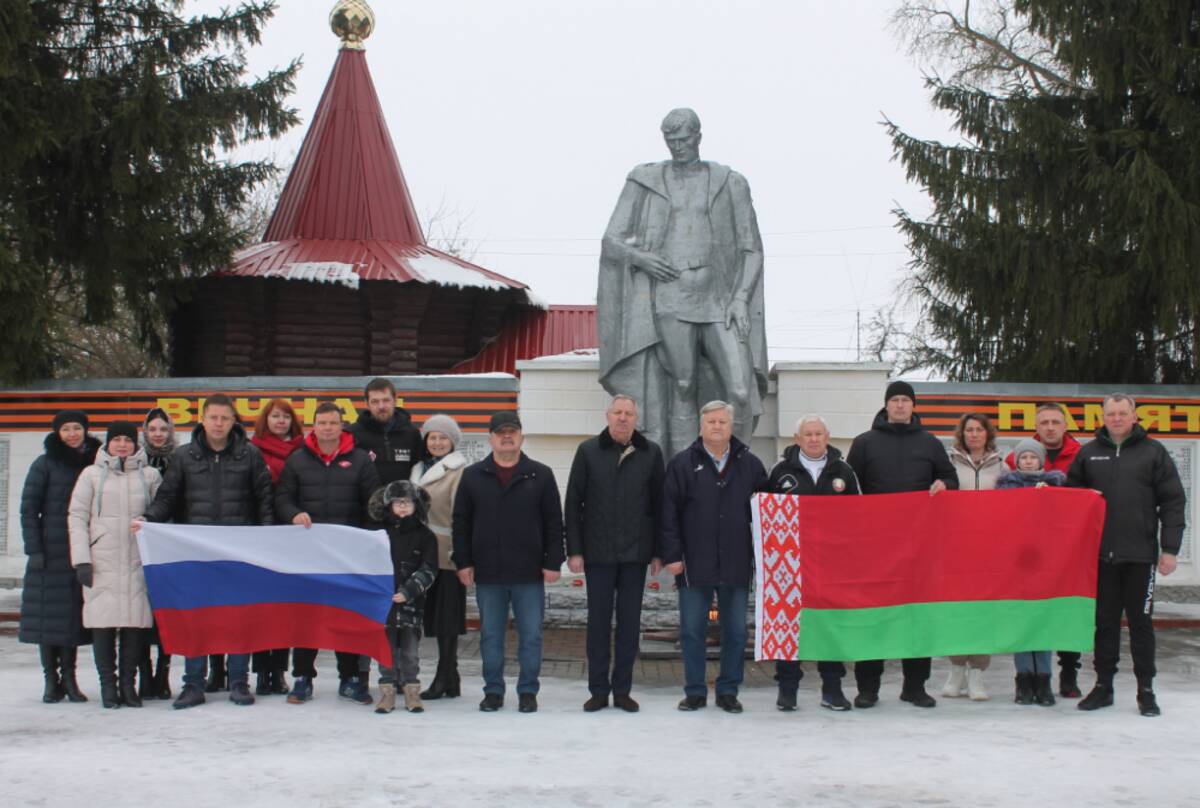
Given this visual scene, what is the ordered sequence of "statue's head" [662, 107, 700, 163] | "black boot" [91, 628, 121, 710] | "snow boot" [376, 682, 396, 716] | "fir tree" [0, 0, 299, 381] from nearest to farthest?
"snow boot" [376, 682, 396, 716], "black boot" [91, 628, 121, 710], "statue's head" [662, 107, 700, 163], "fir tree" [0, 0, 299, 381]

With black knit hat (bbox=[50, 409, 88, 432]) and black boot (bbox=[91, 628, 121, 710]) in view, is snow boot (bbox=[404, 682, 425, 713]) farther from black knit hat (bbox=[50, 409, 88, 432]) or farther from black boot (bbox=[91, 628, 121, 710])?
black knit hat (bbox=[50, 409, 88, 432])

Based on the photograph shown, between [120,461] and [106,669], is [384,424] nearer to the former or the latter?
[120,461]

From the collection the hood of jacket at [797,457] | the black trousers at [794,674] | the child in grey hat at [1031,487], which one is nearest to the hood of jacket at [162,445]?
the hood of jacket at [797,457]

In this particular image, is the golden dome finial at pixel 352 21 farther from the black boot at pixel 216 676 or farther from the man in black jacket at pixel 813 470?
the man in black jacket at pixel 813 470

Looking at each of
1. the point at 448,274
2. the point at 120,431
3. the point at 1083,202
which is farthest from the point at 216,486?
the point at 448,274

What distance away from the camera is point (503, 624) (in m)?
7.12

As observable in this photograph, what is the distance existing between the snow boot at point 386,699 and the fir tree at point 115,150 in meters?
6.35

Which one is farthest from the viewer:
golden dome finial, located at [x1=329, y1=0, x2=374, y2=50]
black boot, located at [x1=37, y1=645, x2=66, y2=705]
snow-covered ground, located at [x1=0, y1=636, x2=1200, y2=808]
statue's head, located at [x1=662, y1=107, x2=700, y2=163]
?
golden dome finial, located at [x1=329, y1=0, x2=374, y2=50]

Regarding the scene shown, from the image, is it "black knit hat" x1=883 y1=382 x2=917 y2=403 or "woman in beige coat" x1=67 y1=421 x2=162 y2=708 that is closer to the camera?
"woman in beige coat" x1=67 y1=421 x2=162 y2=708

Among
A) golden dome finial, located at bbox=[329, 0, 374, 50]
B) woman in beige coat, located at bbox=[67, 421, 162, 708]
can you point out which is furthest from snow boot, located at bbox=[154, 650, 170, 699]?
golden dome finial, located at bbox=[329, 0, 374, 50]

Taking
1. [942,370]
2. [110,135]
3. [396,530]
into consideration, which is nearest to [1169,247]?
[942,370]

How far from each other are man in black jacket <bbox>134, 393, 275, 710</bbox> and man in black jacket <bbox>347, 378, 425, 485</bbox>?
23.9 inches

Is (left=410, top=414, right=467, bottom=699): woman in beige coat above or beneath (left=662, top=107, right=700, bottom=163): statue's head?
beneath

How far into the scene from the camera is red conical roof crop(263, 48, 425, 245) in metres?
18.1
